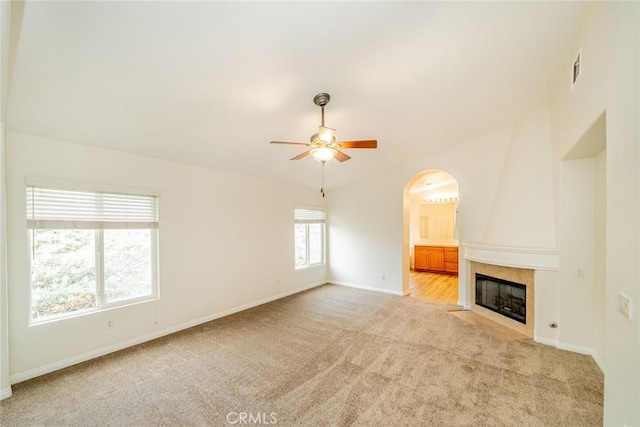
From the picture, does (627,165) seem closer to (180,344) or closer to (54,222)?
(180,344)

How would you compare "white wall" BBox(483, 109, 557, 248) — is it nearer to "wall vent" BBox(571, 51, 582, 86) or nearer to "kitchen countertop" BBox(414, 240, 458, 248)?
"wall vent" BBox(571, 51, 582, 86)

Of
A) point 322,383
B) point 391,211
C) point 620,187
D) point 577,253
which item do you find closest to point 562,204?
point 577,253

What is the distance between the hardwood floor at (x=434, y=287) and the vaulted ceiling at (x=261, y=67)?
370 cm

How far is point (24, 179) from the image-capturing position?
2.62 m

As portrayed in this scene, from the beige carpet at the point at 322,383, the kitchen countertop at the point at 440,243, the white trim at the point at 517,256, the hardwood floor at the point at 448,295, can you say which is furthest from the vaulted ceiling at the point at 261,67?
the kitchen countertop at the point at 440,243

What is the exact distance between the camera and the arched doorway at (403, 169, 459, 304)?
284 inches

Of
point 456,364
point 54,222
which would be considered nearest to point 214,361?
point 54,222

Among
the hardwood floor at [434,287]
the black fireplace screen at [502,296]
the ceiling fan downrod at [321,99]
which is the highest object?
the ceiling fan downrod at [321,99]

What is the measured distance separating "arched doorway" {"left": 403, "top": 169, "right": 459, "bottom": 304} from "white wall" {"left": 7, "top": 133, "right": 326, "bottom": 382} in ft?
12.1

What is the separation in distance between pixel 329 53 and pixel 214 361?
3483mm

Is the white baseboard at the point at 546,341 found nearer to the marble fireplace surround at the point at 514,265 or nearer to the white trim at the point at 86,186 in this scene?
the marble fireplace surround at the point at 514,265

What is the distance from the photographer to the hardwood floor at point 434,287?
214 inches

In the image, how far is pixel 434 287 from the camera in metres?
6.27

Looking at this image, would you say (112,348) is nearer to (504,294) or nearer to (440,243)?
(504,294)
